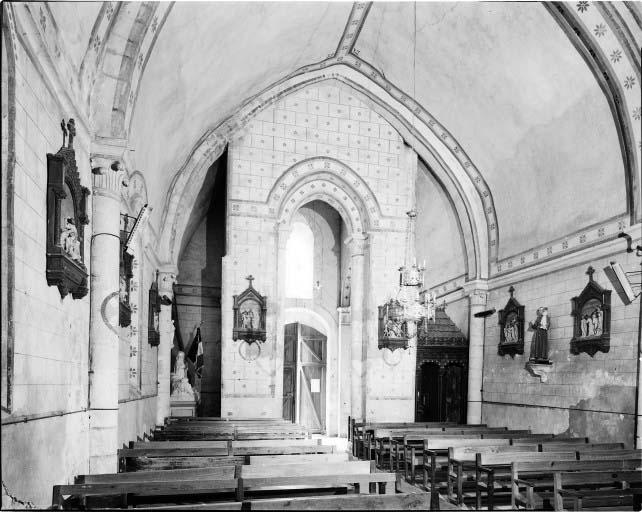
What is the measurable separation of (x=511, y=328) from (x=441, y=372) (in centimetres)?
363

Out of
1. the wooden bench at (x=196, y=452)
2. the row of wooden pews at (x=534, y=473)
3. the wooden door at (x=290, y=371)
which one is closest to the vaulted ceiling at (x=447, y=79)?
the wooden bench at (x=196, y=452)

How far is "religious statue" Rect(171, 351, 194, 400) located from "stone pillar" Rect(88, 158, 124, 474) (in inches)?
349

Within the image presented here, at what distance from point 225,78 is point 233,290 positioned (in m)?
5.39

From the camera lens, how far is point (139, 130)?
30.6ft

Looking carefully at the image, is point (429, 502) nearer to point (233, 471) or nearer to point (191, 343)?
point (233, 471)

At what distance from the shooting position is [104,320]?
7.12m

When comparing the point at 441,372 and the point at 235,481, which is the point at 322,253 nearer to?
the point at 441,372

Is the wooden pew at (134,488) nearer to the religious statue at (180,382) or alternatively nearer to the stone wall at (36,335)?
the stone wall at (36,335)

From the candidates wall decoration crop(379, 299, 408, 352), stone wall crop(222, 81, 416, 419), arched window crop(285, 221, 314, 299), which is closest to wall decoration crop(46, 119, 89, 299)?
stone wall crop(222, 81, 416, 419)

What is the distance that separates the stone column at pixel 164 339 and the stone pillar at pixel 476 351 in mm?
7590

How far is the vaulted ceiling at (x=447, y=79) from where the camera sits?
28.0 ft

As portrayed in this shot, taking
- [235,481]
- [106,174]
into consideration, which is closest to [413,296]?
[106,174]

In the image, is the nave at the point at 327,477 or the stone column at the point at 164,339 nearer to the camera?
the nave at the point at 327,477

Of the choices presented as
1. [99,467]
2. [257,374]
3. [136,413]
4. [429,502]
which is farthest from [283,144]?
→ [429,502]
